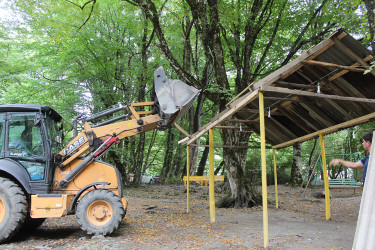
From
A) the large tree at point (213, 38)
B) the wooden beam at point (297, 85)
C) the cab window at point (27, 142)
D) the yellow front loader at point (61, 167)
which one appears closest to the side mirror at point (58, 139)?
the yellow front loader at point (61, 167)

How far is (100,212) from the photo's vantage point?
239 inches

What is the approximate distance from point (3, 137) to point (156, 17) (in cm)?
616

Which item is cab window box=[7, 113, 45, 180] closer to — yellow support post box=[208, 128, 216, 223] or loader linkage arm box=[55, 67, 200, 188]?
loader linkage arm box=[55, 67, 200, 188]

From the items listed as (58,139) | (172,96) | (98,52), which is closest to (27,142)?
(58,139)

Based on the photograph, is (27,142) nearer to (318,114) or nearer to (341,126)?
(318,114)

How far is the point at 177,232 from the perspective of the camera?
6559 mm

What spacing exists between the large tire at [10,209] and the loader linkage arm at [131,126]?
0.86 meters

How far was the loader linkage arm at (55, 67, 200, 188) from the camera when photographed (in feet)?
21.3

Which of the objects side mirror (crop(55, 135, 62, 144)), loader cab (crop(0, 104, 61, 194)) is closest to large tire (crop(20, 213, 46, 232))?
loader cab (crop(0, 104, 61, 194))

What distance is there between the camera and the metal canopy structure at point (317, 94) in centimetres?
527

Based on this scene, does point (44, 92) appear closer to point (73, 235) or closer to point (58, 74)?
point (58, 74)

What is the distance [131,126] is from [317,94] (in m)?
4.01

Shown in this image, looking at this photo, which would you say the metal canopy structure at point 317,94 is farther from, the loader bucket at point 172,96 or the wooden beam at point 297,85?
the loader bucket at point 172,96

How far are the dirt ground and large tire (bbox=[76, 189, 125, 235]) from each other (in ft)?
0.68
